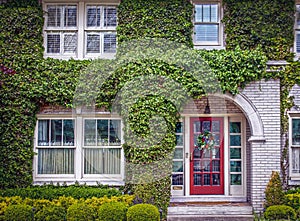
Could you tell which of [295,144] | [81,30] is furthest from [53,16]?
[295,144]

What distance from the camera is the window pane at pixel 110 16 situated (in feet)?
45.0

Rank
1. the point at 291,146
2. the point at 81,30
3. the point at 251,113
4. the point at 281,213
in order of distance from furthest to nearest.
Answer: the point at 81,30 → the point at 291,146 → the point at 251,113 → the point at 281,213

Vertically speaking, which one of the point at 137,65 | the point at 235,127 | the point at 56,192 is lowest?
the point at 56,192

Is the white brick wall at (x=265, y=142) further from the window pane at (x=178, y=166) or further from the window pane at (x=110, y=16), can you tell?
the window pane at (x=110, y=16)

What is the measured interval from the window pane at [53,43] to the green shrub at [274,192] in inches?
260

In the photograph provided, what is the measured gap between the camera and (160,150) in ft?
41.7

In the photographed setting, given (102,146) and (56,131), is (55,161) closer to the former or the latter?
(56,131)

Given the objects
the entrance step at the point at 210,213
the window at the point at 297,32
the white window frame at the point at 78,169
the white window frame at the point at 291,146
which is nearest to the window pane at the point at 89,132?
the white window frame at the point at 78,169

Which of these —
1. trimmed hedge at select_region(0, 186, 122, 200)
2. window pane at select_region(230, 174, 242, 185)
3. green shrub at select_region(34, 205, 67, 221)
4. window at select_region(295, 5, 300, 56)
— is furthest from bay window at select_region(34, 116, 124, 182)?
window at select_region(295, 5, 300, 56)

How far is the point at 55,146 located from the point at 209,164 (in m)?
4.29

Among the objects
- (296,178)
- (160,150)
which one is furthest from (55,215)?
(296,178)

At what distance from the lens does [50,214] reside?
37.9ft

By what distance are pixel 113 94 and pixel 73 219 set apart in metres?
3.37

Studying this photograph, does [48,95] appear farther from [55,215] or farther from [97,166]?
[55,215]
